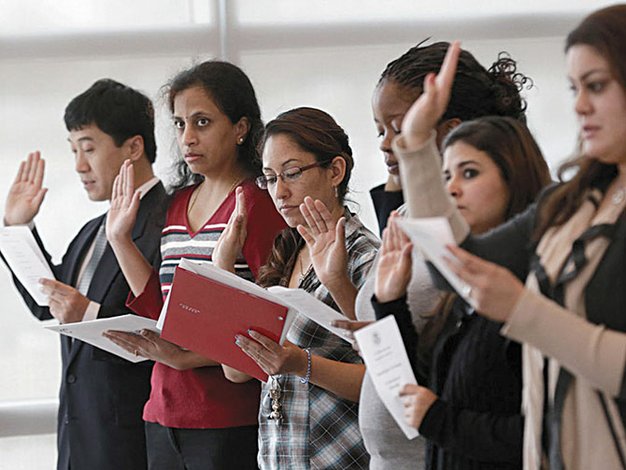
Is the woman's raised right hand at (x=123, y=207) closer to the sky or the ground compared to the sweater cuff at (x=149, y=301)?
closer to the sky

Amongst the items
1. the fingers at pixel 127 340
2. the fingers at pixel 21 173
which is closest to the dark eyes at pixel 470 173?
the fingers at pixel 127 340

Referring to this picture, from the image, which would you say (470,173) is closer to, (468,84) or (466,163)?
(466,163)

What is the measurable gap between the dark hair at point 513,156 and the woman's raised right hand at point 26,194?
211 centimetres

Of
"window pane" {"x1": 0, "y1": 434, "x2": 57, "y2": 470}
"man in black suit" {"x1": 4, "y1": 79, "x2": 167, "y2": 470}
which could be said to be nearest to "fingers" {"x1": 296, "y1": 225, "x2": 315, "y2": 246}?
"man in black suit" {"x1": 4, "y1": 79, "x2": 167, "y2": 470}

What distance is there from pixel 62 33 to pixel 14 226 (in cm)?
111

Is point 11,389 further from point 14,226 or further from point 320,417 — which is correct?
point 320,417

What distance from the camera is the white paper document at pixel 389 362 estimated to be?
1.86 m

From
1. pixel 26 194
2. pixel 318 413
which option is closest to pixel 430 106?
pixel 318 413

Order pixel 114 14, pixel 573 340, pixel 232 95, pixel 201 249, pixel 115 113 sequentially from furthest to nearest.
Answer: pixel 114 14 → pixel 115 113 → pixel 232 95 → pixel 201 249 → pixel 573 340

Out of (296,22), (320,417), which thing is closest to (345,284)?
(320,417)

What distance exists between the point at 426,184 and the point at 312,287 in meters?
0.89

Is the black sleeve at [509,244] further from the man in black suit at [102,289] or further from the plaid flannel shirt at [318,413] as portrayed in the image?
the man in black suit at [102,289]

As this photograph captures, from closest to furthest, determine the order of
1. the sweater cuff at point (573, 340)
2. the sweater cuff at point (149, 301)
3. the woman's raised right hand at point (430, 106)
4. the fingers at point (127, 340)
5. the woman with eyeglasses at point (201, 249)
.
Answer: the sweater cuff at point (573, 340), the woman's raised right hand at point (430, 106), the woman with eyeglasses at point (201, 249), the fingers at point (127, 340), the sweater cuff at point (149, 301)

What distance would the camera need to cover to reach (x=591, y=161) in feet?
5.43
